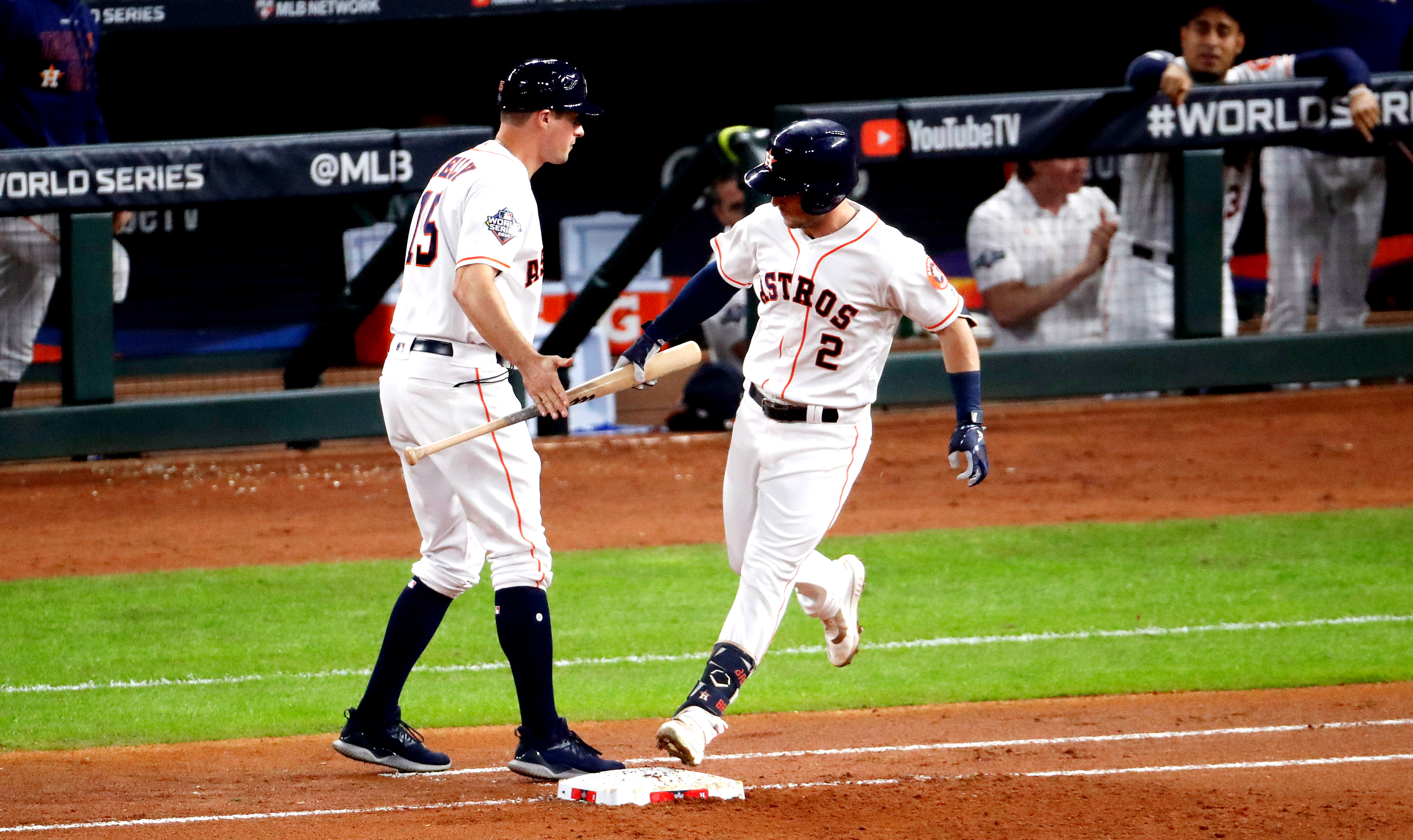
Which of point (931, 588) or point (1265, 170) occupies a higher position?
point (1265, 170)

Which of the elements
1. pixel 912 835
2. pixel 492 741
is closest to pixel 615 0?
pixel 492 741

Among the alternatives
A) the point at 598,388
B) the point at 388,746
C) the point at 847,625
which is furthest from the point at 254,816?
the point at 847,625

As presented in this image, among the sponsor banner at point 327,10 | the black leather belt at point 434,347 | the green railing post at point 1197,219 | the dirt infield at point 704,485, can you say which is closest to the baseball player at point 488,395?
the black leather belt at point 434,347

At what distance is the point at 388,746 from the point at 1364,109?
6.55m

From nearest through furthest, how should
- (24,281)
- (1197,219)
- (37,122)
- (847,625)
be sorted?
(847,625) < (24,281) < (37,122) < (1197,219)

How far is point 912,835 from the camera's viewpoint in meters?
3.72

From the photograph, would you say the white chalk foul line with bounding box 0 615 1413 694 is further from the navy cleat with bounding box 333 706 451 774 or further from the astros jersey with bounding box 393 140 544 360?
the astros jersey with bounding box 393 140 544 360

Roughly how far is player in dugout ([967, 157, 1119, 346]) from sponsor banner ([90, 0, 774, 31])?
257cm

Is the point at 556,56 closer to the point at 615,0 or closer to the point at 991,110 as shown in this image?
the point at 615,0

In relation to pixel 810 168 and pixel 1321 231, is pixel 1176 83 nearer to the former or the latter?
pixel 1321 231

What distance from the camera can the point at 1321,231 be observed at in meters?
9.55

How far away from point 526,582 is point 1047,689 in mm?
2006

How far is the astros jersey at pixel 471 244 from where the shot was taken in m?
4.12

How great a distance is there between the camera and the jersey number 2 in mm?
4328
